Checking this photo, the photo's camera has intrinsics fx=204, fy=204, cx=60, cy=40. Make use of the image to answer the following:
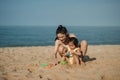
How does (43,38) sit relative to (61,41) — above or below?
below

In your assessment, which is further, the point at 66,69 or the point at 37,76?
the point at 66,69

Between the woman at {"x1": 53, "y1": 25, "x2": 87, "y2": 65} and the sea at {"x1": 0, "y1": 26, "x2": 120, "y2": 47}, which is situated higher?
the woman at {"x1": 53, "y1": 25, "x2": 87, "y2": 65}

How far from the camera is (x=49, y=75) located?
16.4 ft

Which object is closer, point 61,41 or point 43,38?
point 61,41

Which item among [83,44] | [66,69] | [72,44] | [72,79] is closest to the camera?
[72,79]

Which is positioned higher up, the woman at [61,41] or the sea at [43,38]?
the woman at [61,41]

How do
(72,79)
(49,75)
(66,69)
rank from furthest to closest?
(66,69) < (49,75) < (72,79)

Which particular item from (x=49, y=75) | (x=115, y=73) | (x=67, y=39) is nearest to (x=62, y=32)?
(x=67, y=39)

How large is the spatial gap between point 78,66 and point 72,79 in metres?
1.39

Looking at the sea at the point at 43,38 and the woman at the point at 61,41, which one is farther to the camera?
the sea at the point at 43,38

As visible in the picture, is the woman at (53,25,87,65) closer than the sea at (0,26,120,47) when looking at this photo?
Yes

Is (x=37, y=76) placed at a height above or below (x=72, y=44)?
below

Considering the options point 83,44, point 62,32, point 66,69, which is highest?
point 62,32

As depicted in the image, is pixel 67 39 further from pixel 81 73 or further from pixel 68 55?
pixel 81 73
